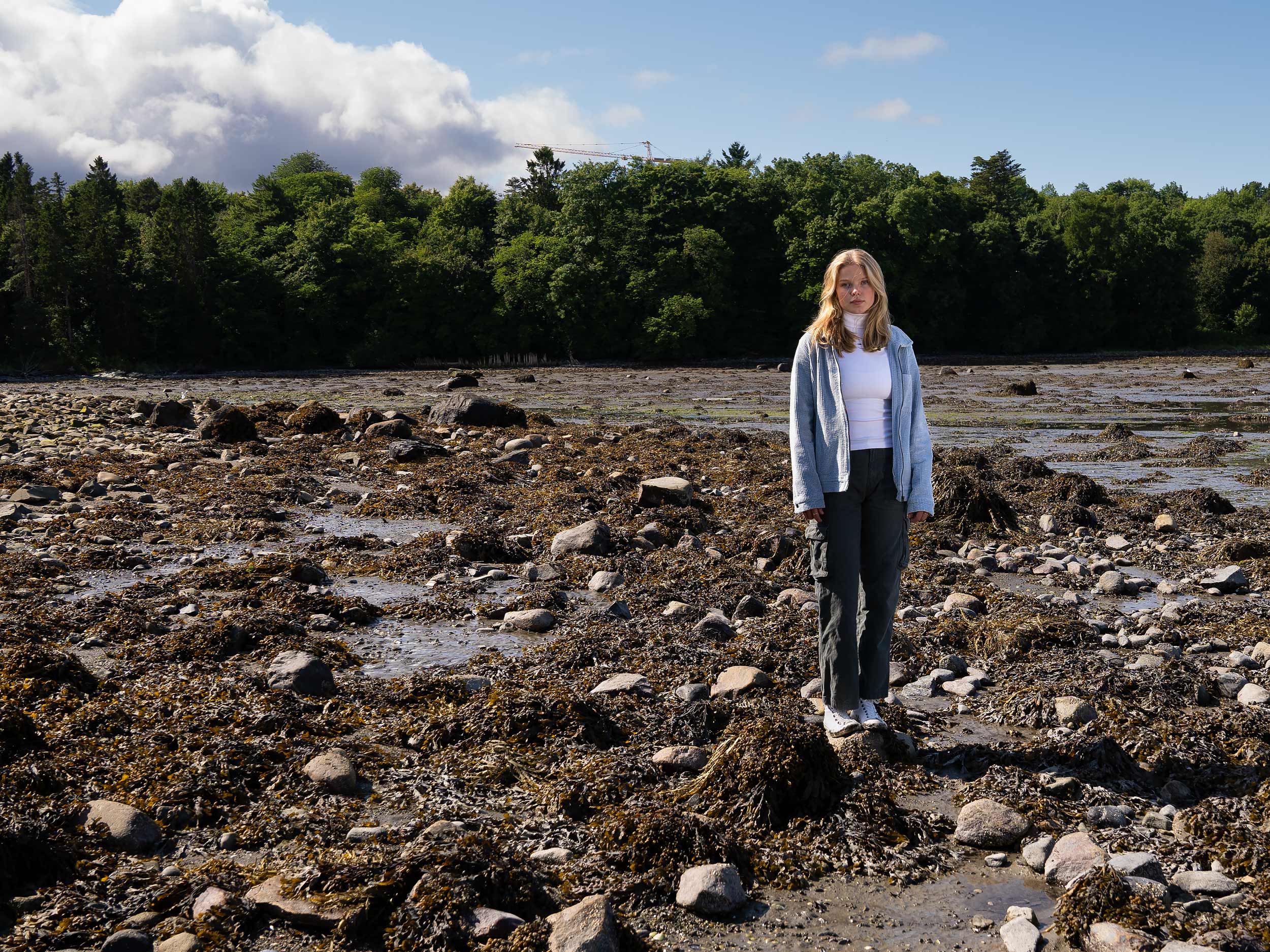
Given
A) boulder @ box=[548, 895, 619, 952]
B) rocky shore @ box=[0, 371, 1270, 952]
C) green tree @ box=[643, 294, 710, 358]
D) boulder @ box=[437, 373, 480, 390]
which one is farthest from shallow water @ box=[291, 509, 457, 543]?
green tree @ box=[643, 294, 710, 358]

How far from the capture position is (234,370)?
233 ft

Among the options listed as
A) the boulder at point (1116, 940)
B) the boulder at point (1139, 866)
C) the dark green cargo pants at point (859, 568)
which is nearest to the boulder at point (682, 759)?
the dark green cargo pants at point (859, 568)

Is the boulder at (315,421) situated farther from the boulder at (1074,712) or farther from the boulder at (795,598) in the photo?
the boulder at (1074,712)

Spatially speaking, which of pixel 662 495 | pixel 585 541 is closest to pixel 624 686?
pixel 585 541

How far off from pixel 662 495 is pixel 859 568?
25.7 ft

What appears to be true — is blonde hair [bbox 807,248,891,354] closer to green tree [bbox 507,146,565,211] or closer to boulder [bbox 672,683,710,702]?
boulder [bbox 672,683,710,702]

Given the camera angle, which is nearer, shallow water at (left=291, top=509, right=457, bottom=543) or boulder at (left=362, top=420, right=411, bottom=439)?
shallow water at (left=291, top=509, right=457, bottom=543)

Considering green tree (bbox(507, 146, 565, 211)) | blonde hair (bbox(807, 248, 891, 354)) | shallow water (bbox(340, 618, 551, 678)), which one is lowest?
shallow water (bbox(340, 618, 551, 678))

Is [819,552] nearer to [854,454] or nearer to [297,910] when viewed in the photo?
[854,454]

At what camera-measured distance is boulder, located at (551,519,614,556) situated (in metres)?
10.8

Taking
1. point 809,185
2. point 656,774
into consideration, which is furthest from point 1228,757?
point 809,185

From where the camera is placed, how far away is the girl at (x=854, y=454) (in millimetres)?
5594

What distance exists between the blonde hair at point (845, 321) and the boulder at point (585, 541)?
5.52m

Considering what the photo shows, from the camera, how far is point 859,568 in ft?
18.7
